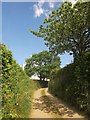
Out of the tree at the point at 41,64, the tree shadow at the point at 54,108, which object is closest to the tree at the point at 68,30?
the tree shadow at the point at 54,108

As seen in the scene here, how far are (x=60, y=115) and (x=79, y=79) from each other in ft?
9.45

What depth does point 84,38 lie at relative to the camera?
25.7 metres

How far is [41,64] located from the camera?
268 feet

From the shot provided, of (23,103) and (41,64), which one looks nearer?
(23,103)

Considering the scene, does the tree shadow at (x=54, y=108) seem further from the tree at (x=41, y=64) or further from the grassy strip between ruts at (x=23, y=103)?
the tree at (x=41, y=64)

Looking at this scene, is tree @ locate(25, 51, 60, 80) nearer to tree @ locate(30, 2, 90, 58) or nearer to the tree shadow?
tree @ locate(30, 2, 90, 58)

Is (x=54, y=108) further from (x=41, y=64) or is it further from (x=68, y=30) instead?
(x=41, y=64)

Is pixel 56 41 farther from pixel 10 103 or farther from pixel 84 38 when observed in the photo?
pixel 10 103

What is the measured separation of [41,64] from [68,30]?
57.2 m

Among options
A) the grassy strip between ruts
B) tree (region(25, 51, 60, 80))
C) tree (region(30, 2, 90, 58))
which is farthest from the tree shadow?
tree (region(25, 51, 60, 80))

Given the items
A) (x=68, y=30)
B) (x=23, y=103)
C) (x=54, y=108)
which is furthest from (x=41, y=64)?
(x=23, y=103)

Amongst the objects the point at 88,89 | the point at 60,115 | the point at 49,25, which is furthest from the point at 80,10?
the point at 60,115

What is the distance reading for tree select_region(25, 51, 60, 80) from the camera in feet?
Result: 254

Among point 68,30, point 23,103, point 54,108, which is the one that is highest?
point 68,30
